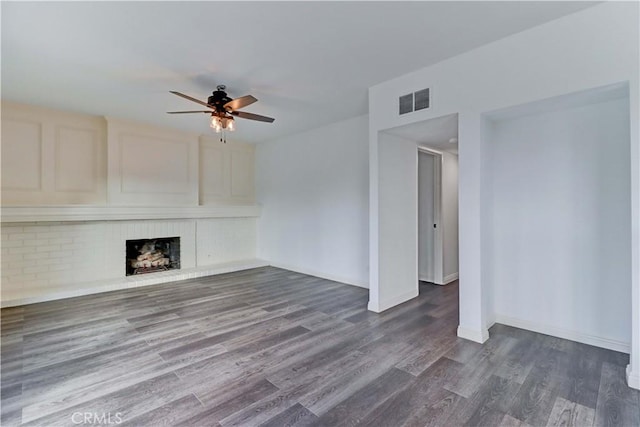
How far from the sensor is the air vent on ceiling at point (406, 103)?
10.4 feet

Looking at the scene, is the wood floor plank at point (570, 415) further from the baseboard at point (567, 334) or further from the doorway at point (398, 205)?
the doorway at point (398, 205)

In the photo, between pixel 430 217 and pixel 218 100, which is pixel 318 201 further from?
pixel 218 100

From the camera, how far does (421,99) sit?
309cm

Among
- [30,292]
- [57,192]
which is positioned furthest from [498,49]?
[30,292]

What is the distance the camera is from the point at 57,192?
440cm

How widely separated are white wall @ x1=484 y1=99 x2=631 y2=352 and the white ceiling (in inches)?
43.1

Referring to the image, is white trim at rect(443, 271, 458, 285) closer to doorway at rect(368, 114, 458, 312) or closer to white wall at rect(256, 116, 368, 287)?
doorway at rect(368, 114, 458, 312)

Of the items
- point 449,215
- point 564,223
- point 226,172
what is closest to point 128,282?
point 226,172

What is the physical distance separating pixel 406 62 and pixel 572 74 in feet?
4.45

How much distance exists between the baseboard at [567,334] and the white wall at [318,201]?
6.43ft

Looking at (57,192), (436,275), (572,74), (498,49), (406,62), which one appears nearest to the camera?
(572,74)

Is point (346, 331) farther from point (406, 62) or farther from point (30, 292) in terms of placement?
point (30, 292)

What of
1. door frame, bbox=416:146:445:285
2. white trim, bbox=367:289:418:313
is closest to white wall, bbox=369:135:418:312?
white trim, bbox=367:289:418:313

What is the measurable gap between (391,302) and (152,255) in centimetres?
453
